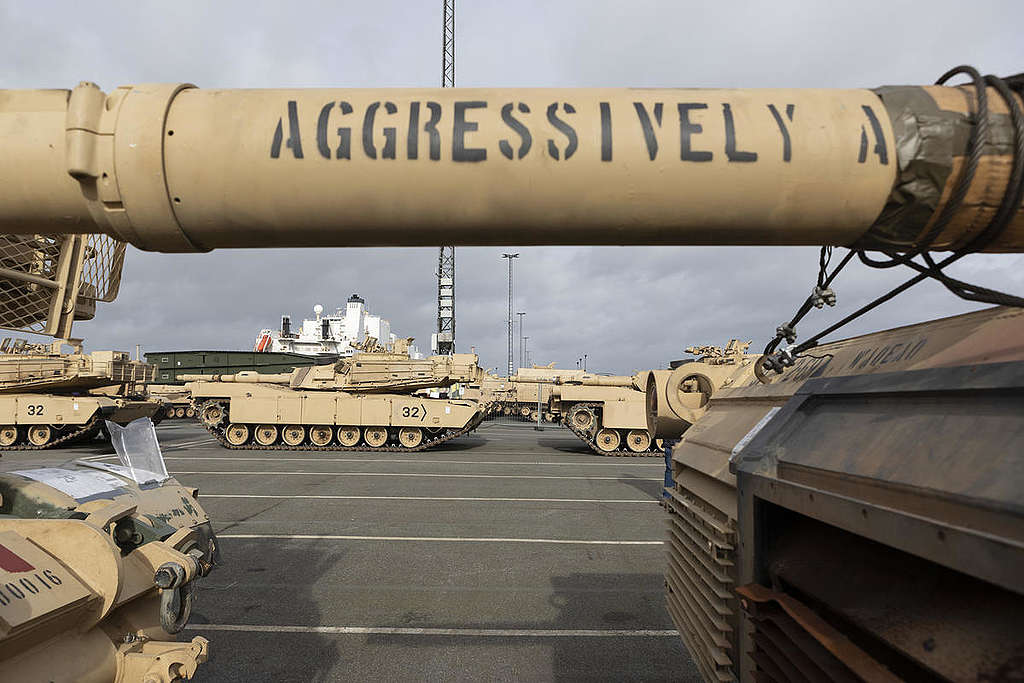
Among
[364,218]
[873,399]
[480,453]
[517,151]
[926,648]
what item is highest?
[517,151]

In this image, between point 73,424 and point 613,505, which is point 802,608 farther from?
point 73,424

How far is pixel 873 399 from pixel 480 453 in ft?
50.8

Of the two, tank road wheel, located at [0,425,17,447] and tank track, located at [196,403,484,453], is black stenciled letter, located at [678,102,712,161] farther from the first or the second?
tank road wheel, located at [0,425,17,447]

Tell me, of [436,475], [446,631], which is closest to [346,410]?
[436,475]

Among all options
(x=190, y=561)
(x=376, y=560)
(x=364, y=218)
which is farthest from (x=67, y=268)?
(x=376, y=560)

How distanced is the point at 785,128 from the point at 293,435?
1859 centimetres

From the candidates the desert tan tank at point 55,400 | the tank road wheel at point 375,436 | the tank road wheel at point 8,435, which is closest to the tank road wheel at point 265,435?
the tank road wheel at point 375,436

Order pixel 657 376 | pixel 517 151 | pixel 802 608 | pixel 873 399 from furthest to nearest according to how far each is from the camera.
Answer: pixel 657 376 → pixel 873 399 → pixel 802 608 → pixel 517 151

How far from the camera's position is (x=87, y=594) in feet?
7.56

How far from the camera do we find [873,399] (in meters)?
1.98

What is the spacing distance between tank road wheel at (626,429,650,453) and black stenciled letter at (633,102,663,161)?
1686 centimetres

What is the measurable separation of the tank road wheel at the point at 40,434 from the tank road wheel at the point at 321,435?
8052 millimetres

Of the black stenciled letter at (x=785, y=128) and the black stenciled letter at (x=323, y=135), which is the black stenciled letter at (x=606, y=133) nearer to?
the black stenciled letter at (x=785, y=128)

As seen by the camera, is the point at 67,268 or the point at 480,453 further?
the point at 480,453
